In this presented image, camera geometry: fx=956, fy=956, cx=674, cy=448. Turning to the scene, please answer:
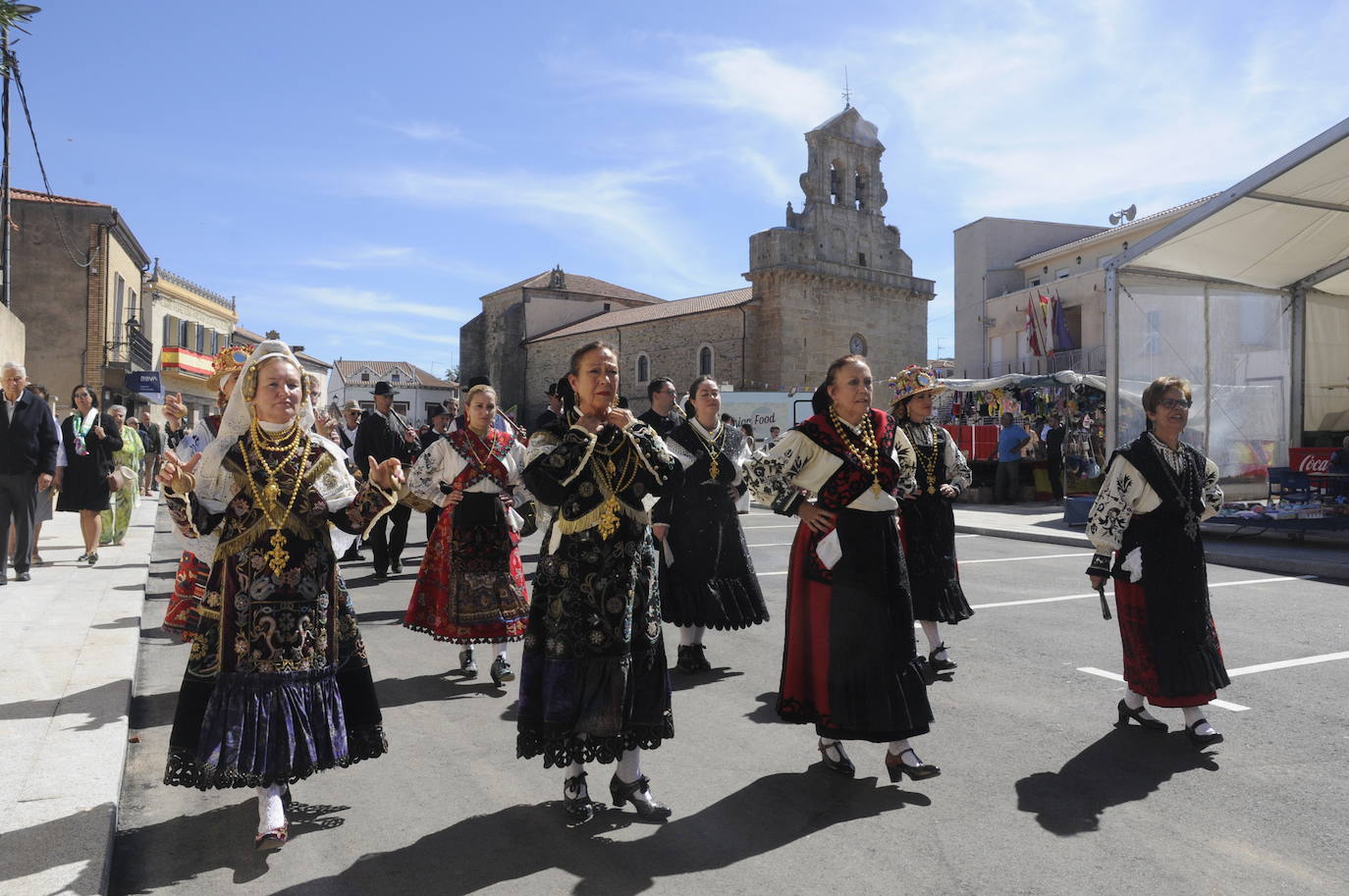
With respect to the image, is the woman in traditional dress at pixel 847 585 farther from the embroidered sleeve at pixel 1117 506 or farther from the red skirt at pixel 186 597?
the red skirt at pixel 186 597

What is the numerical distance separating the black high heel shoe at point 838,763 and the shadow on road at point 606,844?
0.25ft

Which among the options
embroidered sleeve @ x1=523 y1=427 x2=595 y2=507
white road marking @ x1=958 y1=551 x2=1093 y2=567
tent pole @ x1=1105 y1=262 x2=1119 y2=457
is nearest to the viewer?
embroidered sleeve @ x1=523 y1=427 x2=595 y2=507

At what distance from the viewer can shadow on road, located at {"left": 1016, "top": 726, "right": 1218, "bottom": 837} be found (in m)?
3.83

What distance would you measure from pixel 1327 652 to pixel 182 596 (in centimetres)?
762

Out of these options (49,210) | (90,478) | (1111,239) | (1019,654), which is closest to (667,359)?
(1111,239)

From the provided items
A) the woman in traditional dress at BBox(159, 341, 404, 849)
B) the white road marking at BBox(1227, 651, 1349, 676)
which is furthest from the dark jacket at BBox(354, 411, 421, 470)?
the white road marking at BBox(1227, 651, 1349, 676)

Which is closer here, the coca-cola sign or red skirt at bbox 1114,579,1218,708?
red skirt at bbox 1114,579,1218,708

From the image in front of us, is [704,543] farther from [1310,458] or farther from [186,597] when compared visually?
[1310,458]

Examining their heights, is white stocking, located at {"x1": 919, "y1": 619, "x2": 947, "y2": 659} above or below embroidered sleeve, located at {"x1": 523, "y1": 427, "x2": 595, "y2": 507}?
below

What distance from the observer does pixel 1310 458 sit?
14133 millimetres

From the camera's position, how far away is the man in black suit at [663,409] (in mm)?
6848

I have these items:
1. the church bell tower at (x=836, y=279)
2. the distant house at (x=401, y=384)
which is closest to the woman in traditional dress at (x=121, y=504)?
the church bell tower at (x=836, y=279)

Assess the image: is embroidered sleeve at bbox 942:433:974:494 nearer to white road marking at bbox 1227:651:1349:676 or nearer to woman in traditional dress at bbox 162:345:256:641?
white road marking at bbox 1227:651:1349:676

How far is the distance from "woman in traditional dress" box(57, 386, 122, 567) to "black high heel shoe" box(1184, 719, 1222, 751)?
1034 cm
